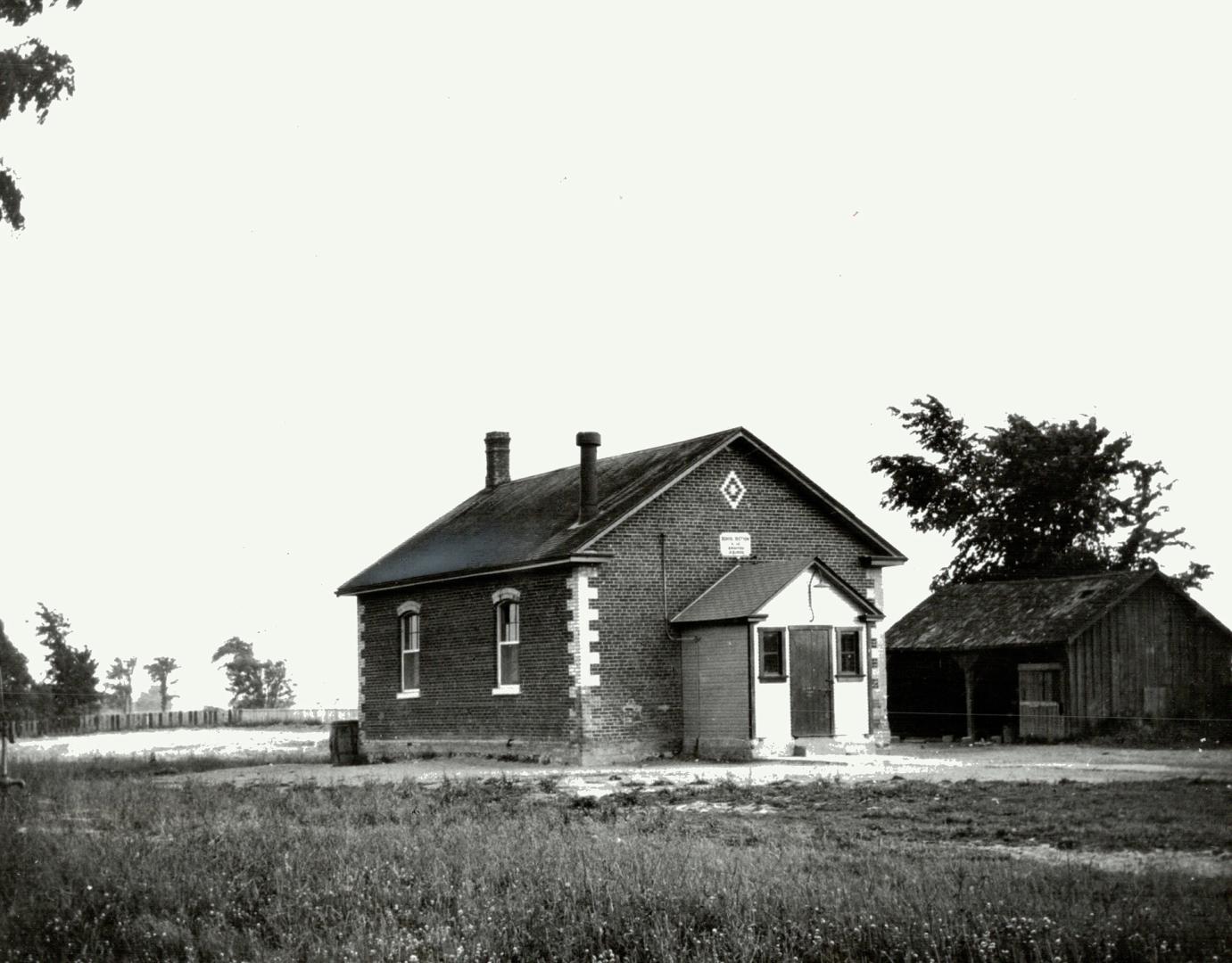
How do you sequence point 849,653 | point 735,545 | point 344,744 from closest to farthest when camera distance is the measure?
point 849,653 < point 344,744 < point 735,545

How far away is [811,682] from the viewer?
92.0 ft

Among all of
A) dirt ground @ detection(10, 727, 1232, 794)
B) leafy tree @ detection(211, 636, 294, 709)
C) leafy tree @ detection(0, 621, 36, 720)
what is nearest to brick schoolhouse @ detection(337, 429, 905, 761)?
dirt ground @ detection(10, 727, 1232, 794)

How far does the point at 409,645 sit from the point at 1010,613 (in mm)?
14694

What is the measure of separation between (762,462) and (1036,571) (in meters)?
26.1

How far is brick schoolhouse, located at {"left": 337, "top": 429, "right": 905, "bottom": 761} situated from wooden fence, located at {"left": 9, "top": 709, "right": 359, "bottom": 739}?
38084 millimetres

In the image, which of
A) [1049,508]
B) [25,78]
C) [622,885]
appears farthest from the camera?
[1049,508]

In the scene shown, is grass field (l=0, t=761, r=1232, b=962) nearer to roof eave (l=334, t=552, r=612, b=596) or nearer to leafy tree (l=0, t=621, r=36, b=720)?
roof eave (l=334, t=552, r=612, b=596)

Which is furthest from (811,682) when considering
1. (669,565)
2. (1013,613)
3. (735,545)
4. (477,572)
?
(1013,613)

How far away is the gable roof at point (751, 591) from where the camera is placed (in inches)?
1077

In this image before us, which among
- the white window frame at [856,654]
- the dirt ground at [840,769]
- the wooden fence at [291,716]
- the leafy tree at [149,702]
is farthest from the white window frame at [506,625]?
the leafy tree at [149,702]

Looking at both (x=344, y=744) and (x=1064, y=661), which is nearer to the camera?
(x=344, y=744)

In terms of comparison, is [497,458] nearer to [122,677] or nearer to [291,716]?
[291,716]

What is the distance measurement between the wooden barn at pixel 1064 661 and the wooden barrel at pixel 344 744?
14.6 meters

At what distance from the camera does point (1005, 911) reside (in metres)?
8.30
